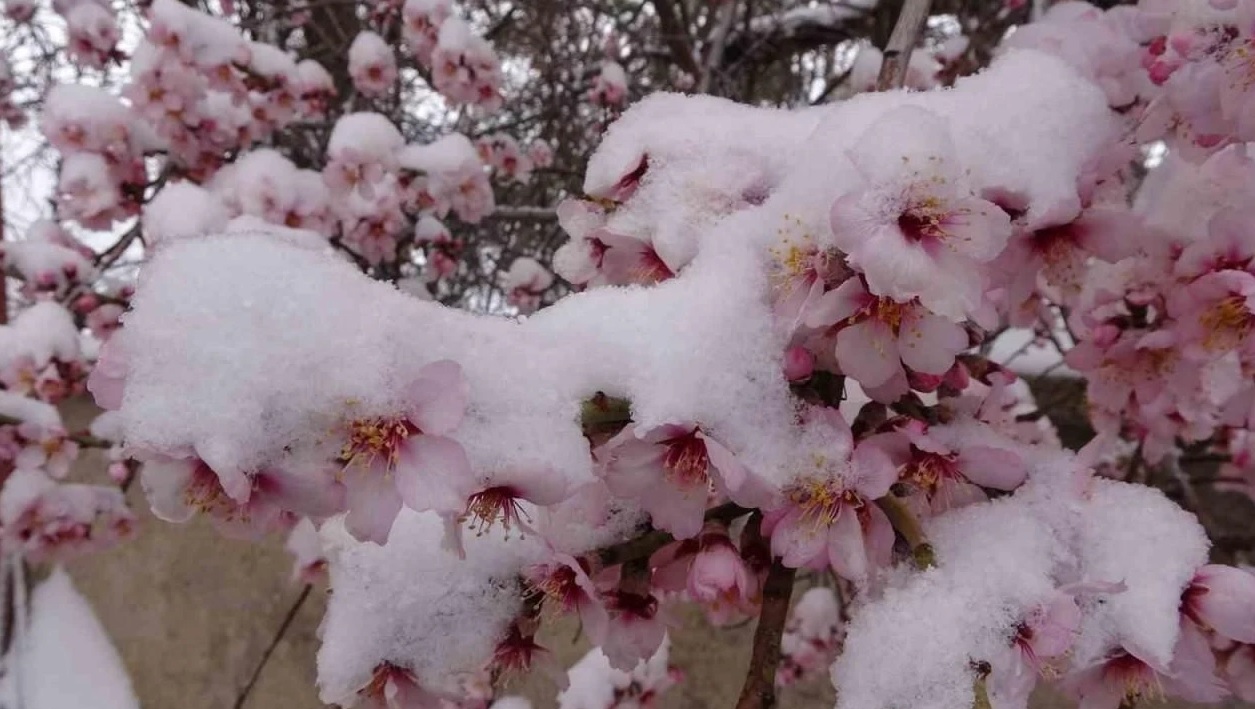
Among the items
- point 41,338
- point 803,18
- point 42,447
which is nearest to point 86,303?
point 41,338

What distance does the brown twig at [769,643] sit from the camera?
0.69 meters

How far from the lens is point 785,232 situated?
629 millimetres

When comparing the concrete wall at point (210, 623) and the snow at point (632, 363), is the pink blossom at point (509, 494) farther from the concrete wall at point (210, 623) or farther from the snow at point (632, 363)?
the concrete wall at point (210, 623)

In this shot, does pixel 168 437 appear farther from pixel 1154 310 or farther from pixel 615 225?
pixel 1154 310

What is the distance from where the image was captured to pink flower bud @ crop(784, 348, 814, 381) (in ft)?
2.03

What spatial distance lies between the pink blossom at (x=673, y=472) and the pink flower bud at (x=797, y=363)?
0.09 m

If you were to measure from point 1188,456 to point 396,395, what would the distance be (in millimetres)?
2532

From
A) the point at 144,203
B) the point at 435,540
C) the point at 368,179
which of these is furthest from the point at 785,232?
the point at 144,203

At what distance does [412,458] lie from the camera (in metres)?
0.53

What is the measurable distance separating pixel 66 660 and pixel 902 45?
316 cm

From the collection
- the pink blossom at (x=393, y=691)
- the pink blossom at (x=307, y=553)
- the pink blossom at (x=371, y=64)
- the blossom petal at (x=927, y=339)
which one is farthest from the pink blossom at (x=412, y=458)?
the pink blossom at (x=371, y=64)

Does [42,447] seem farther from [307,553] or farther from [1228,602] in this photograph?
[1228,602]

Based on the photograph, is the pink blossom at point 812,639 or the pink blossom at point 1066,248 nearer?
Answer: the pink blossom at point 1066,248

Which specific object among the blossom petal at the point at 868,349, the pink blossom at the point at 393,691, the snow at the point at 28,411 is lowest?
the snow at the point at 28,411
